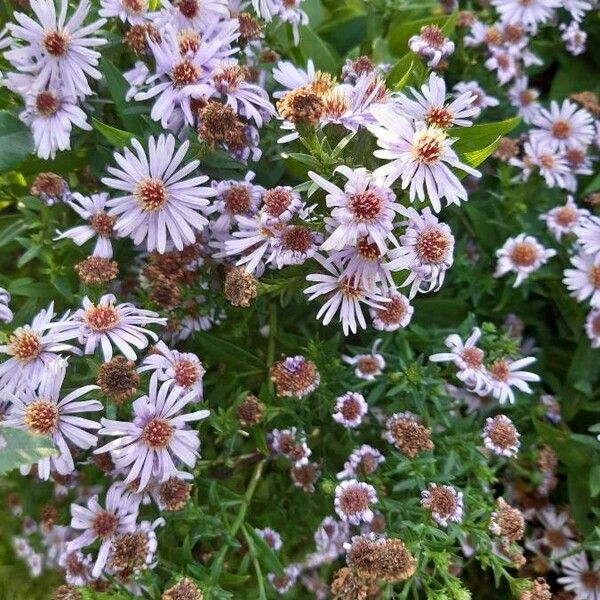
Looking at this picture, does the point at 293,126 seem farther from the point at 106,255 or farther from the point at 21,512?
the point at 21,512

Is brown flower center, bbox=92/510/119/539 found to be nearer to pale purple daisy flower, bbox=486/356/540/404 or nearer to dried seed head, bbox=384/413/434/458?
dried seed head, bbox=384/413/434/458

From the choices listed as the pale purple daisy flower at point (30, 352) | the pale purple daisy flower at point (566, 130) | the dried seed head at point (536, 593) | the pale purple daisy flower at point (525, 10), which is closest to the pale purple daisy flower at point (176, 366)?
the pale purple daisy flower at point (30, 352)

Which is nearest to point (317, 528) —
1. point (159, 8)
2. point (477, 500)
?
point (477, 500)

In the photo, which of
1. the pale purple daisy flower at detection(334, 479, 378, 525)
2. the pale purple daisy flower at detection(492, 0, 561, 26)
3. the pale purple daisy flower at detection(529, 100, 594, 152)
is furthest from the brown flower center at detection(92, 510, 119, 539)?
the pale purple daisy flower at detection(492, 0, 561, 26)

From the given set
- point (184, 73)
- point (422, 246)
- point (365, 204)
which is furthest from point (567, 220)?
point (184, 73)

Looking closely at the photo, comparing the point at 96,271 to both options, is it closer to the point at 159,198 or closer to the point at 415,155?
the point at 159,198
